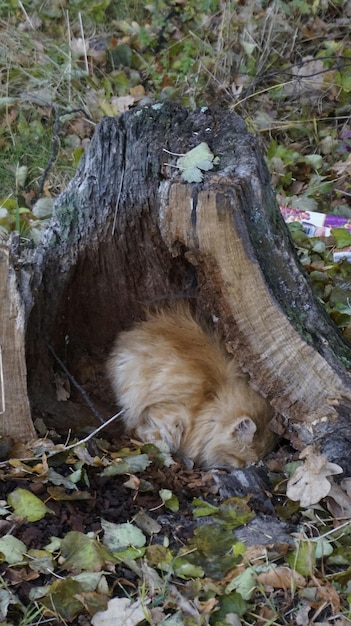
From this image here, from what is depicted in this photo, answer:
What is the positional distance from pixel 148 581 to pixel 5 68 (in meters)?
4.34

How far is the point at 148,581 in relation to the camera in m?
2.04

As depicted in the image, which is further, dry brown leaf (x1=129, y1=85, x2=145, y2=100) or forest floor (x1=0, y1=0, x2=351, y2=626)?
dry brown leaf (x1=129, y1=85, x2=145, y2=100)

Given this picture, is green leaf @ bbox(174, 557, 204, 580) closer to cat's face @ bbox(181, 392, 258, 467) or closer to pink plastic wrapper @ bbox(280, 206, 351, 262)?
cat's face @ bbox(181, 392, 258, 467)

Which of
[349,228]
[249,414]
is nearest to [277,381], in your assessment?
[249,414]

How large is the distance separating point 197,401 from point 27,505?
73 cm

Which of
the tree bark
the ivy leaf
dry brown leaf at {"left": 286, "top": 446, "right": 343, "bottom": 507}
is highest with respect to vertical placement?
the ivy leaf

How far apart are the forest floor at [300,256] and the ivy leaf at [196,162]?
2.11 feet

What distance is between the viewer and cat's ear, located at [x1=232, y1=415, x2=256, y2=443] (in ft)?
8.60

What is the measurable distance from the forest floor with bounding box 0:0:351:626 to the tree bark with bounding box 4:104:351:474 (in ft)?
0.62

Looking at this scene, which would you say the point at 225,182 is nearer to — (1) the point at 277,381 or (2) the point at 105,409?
(1) the point at 277,381

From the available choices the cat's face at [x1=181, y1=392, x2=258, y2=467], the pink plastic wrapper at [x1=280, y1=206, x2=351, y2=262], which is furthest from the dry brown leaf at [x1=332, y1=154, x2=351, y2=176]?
the cat's face at [x1=181, y1=392, x2=258, y2=467]

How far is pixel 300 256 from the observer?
3.77 meters

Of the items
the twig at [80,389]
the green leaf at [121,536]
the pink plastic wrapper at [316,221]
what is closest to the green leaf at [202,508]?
the green leaf at [121,536]

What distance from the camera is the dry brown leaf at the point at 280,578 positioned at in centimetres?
205
